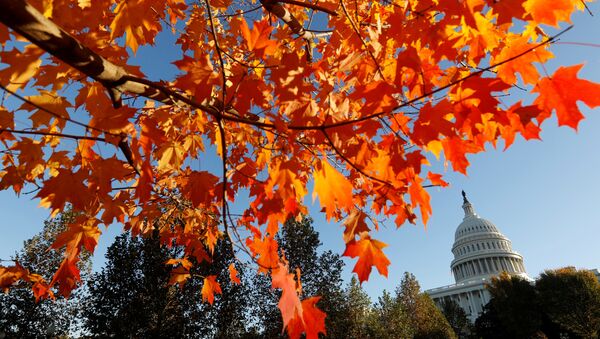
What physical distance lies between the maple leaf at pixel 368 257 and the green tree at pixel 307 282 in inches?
764

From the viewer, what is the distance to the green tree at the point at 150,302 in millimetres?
19266

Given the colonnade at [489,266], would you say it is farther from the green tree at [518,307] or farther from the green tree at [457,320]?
the green tree at [518,307]

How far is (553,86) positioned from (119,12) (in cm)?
269

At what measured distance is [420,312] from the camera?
3244cm

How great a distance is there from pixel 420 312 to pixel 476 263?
46.4 meters

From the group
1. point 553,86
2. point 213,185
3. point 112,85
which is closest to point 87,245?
point 213,185

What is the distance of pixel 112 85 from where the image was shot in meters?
1.59

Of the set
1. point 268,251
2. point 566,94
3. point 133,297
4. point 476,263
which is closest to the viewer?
point 566,94

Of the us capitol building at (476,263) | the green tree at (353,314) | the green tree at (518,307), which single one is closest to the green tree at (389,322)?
the green tree at (353,314)

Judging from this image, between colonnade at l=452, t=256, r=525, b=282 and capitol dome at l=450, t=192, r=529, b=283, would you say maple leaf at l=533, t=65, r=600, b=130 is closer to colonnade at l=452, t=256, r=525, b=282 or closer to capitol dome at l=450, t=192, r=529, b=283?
capitol dome at l=450, t=192, r=529, b=283

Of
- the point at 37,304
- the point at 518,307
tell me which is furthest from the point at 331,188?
the point at 518,307

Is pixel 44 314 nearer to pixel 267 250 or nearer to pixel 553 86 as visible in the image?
pixel 267 250

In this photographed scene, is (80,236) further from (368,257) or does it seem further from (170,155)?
(368,257)

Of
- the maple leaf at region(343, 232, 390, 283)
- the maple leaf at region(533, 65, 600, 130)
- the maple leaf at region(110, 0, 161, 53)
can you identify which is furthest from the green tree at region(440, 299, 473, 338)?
the maple leaf at region(110, 0, 161, 53)
